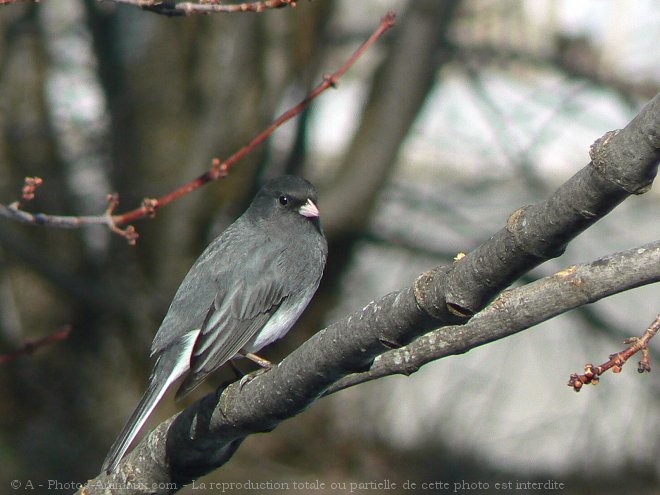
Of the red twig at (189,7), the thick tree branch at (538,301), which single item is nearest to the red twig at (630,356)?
the thick tree branch at (538,301)

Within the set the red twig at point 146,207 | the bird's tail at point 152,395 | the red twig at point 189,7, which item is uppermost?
the red twig at point 189,7

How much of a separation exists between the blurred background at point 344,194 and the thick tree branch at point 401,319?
3.20 metres

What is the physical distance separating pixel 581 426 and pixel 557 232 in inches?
228

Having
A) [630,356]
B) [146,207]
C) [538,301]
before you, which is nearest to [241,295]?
[146,207]

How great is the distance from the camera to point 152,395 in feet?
9.19

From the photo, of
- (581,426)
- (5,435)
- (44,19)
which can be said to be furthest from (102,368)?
(581,426)

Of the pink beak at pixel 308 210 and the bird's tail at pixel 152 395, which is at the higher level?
the pink beak at pixel 308 210

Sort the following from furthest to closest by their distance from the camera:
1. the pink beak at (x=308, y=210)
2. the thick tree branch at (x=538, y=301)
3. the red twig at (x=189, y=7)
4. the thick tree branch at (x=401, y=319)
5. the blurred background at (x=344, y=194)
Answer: the blurred background at (x=344, y=194) < the pink beak at (x=308, y=210) < the red twig at (x=189, y=7) < the thick tree branch at (x=538, y=301) < the thick tree branch at (x=401, y=319)

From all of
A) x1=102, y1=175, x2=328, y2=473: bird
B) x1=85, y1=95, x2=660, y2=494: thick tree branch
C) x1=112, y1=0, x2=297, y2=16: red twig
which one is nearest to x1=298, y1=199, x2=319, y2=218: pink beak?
x1=102, y1=175, x2=328, y2=473: bird

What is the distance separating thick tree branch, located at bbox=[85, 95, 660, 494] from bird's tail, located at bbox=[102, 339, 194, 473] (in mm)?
58

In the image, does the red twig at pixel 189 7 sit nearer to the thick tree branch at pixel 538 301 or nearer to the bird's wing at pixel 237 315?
the thick tree branch at pixel 538 301

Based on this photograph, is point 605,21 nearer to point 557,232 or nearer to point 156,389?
point 156,389

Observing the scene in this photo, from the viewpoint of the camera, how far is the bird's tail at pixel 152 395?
A: 2490 millimetres

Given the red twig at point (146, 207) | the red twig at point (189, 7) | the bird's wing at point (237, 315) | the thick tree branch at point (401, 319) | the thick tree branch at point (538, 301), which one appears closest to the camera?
the thick tree branch at point (401, 319)
